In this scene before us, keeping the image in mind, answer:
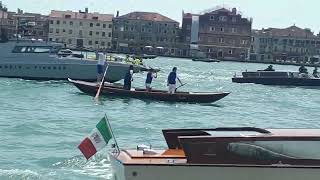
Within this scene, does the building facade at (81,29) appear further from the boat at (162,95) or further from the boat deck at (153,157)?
the boat deck at (153,157)

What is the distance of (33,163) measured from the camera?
13.8 meters

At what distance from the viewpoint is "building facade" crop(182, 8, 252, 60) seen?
14662 cm

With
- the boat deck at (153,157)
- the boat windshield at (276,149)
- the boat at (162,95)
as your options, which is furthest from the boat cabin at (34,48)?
the boat windshield at (276,149)

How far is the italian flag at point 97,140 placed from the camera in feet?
30.8

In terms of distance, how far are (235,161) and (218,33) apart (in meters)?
140

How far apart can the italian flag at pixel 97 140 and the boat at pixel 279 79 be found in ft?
165

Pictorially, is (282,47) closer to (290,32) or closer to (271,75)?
(290,32)

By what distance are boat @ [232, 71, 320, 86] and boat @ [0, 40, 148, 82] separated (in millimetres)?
18871

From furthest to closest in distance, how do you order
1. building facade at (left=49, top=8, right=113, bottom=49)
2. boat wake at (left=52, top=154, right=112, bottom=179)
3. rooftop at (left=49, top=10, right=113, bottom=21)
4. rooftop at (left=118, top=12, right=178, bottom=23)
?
rooftop at (left=118, top=12, right=178, bottom=23)
rooftop at (left=49, top=10, right=113, bottom=21)
building facade at (left=49, top=8, right=113, bottom=49)
boat wake at (left=52, top=154, right=112, bottom=179)

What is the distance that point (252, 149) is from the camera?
8766 mm

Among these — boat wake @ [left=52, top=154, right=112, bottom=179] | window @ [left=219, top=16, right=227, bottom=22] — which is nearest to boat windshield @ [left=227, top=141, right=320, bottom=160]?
boat wake @ [left=52, top=154, right=112, bottom=179]

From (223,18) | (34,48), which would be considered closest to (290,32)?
(223,18)

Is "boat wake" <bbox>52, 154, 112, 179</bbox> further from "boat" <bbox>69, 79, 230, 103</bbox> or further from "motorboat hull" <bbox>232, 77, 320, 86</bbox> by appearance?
"motorboat hull" <bbox>232, 77, 320, 86</bbox>

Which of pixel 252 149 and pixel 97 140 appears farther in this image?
pixel 97 140
